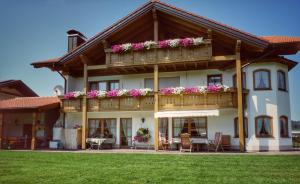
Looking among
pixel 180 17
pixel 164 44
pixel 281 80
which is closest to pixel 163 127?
pixel 164 44

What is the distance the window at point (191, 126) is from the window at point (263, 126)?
9.44 ft

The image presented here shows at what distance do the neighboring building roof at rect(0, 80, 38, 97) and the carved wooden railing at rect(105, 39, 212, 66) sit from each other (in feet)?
36.1

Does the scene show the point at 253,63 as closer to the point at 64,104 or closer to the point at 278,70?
the point at 278,70

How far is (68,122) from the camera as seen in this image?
20484 mm

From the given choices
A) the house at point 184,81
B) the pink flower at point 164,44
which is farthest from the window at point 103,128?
the pink flower at point 164,44

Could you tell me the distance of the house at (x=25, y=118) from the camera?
61.1 ft

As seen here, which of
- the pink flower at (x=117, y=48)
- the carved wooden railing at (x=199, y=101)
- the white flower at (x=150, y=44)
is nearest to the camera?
the carved wooden railing at (x=199, y=101)

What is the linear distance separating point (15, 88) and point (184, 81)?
15065 mm

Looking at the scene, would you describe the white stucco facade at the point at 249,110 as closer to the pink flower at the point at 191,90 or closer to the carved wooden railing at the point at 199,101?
the carved wooden railing at the point at 199,101

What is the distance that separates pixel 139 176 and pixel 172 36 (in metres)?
12.9

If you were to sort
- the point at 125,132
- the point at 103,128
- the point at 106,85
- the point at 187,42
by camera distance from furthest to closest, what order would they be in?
1. the point at 106,85
2. the point at 103,128
3. the point at 125,132
4. the point at 187,42

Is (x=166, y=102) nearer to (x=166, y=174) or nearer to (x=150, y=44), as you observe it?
(x=150, y=44)

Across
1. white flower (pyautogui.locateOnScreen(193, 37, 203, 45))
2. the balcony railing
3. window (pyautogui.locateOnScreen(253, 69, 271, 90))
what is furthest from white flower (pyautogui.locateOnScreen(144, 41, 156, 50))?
window (pyautogui.locateOnScreen(253, 69, 271, 90))

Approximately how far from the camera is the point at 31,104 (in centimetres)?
1931
